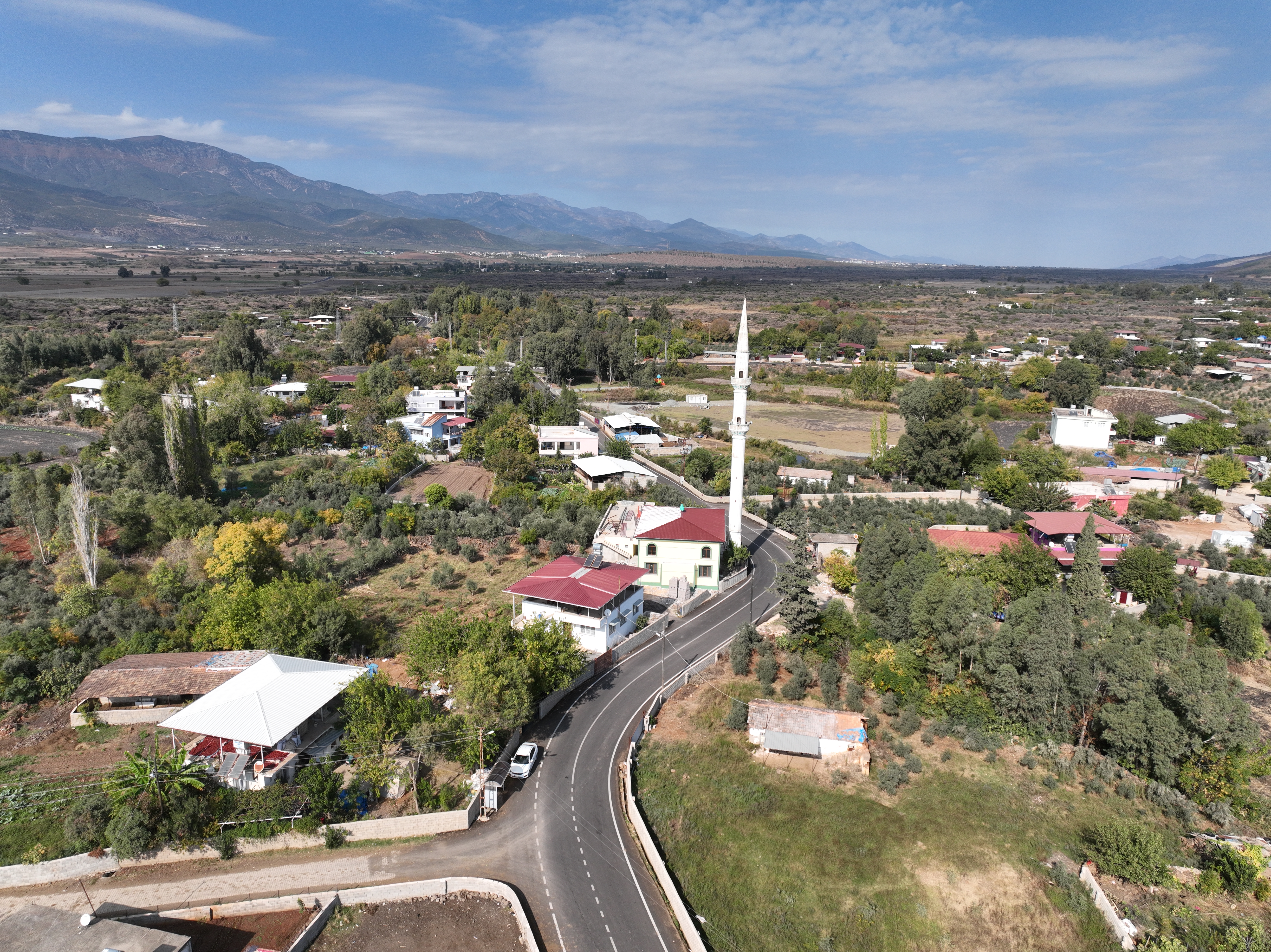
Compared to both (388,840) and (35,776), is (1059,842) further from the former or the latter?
(35,776)

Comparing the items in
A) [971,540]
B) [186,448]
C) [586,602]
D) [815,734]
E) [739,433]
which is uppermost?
[739,433]

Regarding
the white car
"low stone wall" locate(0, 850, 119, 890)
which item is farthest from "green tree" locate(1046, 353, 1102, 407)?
"low stone wall" locate(0, 850, 119, 890)

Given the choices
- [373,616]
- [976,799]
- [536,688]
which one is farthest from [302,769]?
[976,799]

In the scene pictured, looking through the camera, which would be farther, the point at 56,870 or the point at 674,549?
the point at 674,549

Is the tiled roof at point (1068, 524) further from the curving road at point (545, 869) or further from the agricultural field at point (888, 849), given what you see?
the curving road at point (545, 869)

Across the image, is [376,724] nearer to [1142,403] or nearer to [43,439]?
[43,439]

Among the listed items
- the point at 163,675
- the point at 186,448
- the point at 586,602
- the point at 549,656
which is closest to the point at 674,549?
the point at 586,602
